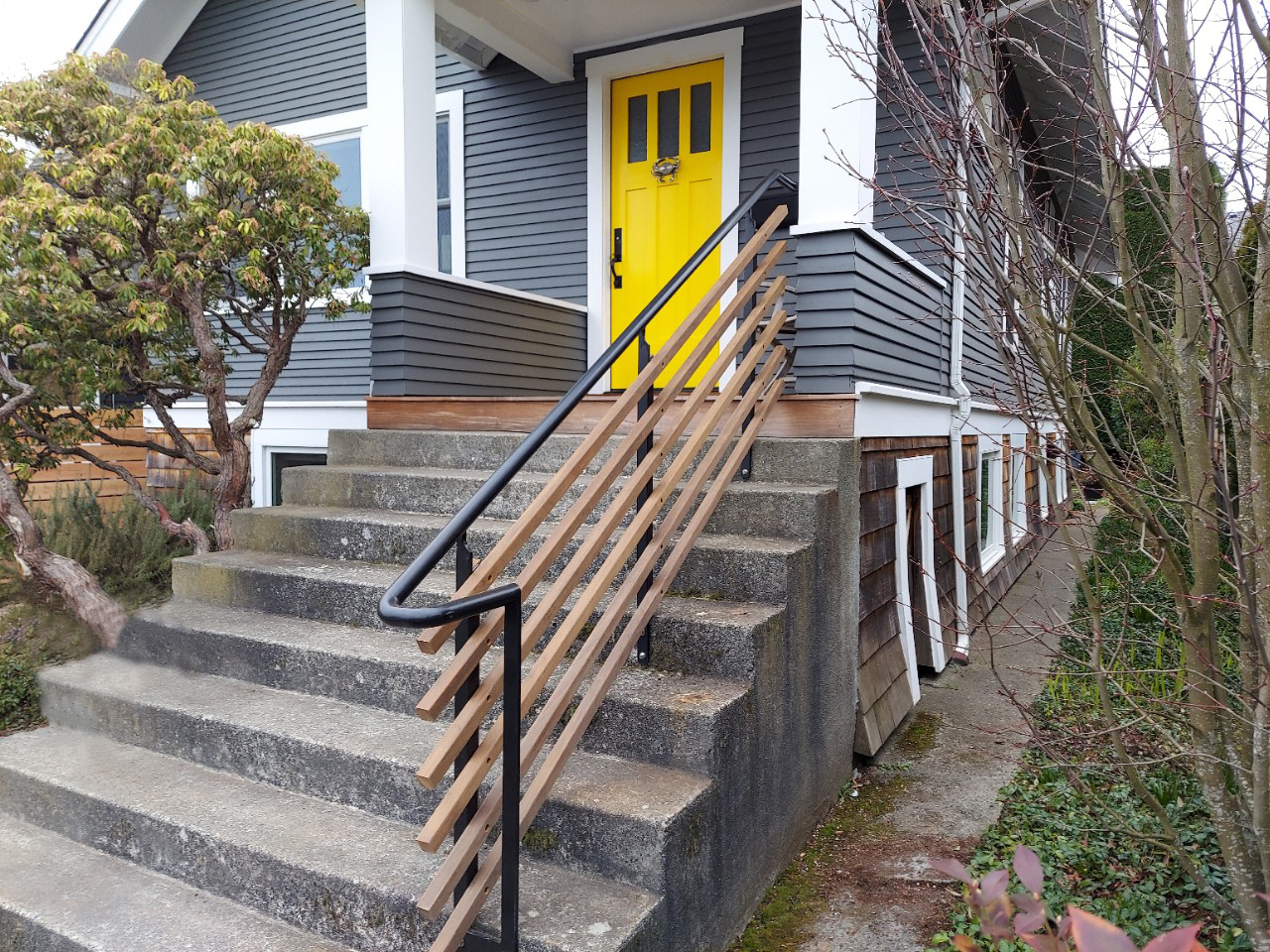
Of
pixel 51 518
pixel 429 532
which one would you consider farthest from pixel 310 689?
pixel 51 518

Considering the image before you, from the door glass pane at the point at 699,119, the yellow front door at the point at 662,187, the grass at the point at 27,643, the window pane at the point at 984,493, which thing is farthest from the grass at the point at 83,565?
the window pane at the point at 984,493

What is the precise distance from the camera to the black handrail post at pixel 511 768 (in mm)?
1809

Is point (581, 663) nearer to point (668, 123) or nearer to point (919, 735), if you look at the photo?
point (919, 735)

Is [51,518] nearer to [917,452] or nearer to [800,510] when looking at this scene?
[800,510]

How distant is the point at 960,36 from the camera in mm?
2273

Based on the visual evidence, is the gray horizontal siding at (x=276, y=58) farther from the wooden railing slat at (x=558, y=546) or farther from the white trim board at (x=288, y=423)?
the wooden railing slat at (x=558, y=546)

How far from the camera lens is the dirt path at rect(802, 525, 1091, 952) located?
8.09ft

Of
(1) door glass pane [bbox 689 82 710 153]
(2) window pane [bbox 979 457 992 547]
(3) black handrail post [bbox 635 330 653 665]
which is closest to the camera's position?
(3) black handrail post [bbox 635 330 653 665]

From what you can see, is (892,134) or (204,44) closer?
(892,134)

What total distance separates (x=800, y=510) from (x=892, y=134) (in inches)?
120

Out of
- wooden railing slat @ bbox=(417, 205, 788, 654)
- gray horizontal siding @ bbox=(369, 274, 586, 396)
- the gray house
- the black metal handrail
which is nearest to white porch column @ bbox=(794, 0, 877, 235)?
the gray house

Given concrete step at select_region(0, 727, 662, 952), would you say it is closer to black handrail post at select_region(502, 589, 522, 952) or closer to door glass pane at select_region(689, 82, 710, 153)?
black handrail post at select_region(502, 589, 522, 952)

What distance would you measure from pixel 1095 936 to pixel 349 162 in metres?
7.32

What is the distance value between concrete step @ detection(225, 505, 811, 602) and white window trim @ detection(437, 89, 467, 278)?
10.3 feet
